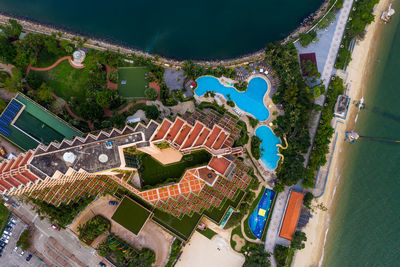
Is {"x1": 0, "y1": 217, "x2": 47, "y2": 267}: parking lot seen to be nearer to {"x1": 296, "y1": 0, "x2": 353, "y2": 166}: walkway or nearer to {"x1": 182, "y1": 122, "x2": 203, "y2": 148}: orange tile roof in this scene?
{"x1": 182, "y1": 122, "x2": 203, "y2": 148}: orange tile roof

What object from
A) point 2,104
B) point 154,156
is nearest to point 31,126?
point 2,104

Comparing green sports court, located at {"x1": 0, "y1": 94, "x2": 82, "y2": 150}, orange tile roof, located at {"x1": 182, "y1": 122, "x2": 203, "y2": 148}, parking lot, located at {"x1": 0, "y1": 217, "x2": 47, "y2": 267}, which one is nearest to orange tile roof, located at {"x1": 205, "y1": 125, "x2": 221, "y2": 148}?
orange tile roof, located at {"x1": 182, "y1": 122, "x2": 203, "y2": 148}

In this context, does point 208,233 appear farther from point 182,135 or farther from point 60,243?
point 60,243

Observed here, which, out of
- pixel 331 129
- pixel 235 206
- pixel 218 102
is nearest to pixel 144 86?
pixel 218 102

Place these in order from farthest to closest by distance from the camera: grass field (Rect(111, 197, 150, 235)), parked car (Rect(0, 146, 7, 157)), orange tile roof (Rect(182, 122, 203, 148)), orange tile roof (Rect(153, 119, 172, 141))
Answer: parked car (Rect(0, 146, 7, 157)) < grass field (Rect(111, 197, 150, 235)) < orange tile roof (Rect(182, 122, 203, 148)) < orange tile roof (Rect(153, 119, 172, 141))

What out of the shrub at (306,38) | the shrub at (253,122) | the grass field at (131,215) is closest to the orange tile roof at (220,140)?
the shrub at (253,122)

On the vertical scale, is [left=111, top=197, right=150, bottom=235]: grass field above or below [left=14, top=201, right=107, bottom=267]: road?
above
